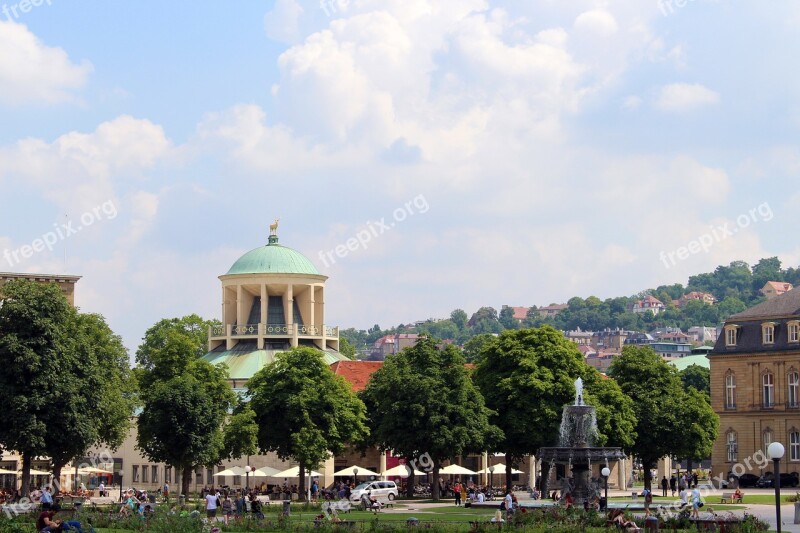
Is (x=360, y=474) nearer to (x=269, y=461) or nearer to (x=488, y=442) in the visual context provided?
(x=269, y=461)

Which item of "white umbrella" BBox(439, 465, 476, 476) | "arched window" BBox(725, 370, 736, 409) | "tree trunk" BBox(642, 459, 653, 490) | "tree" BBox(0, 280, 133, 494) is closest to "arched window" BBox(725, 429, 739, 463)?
"arched window" BBox(725, 370, 736, 409)

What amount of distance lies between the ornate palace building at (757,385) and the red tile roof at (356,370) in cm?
2755

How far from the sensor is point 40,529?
42.0 m

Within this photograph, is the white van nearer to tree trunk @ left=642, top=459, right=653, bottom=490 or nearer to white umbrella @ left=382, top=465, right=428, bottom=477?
white umbrella @ left=382, top=465, right=428, bottom=477

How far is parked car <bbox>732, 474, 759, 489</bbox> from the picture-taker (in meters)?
106

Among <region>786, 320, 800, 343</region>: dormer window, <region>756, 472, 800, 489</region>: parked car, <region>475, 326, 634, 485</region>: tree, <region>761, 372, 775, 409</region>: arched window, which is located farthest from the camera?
<region>761, 372, 775, 409</region>: arched window

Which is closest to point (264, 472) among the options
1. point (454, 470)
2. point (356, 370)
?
point (454, 470)

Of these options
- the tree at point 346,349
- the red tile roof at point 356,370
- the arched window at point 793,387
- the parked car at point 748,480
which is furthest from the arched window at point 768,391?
the tree at point 346,349

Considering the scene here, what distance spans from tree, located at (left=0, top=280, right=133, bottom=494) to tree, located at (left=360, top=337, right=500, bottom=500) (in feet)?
65.4

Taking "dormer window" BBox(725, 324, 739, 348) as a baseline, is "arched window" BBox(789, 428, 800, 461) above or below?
below

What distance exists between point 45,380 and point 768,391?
62421mm

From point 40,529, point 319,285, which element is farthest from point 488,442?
point 40,529

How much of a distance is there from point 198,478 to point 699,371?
7277 cm

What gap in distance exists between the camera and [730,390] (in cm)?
11588
